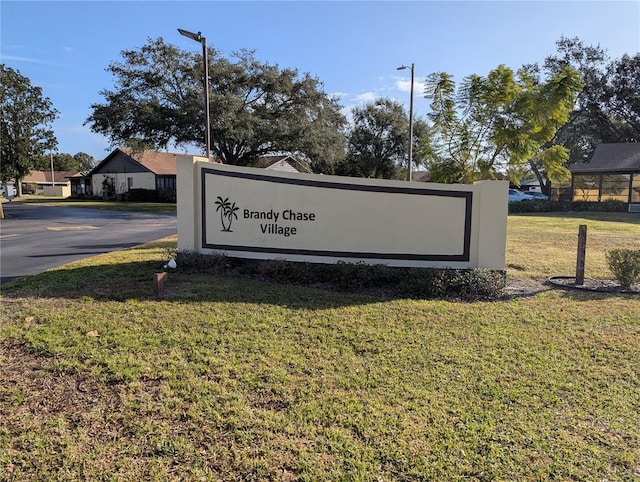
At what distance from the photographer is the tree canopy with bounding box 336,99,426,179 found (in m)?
42.2

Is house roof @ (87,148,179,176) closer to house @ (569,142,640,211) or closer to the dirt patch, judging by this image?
house @ (569,142,640,211)

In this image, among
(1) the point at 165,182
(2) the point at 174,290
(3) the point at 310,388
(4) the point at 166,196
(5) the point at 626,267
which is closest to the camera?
(3) the point at 310,388

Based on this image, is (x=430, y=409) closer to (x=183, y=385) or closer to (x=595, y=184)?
(x=183, y=385)

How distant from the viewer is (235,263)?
737 centimetres

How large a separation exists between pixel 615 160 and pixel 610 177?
4.97 ft

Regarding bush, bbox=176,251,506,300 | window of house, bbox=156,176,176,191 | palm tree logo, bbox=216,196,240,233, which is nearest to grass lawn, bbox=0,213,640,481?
bush, bbox=176,251,506,300

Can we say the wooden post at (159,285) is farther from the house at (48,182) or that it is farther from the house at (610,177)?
the house at (48,182)

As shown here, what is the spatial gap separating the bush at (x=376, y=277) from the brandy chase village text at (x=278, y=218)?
Result: 1.61ft

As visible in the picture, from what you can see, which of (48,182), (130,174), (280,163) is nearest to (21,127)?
(130,174)

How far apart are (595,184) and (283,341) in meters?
31.8

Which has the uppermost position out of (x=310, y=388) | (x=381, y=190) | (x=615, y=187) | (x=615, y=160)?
(x=615, y=160)

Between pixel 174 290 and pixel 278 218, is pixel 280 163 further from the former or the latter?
pixel 174 290

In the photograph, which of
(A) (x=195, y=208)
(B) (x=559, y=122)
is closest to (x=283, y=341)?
(A) (x=195, y=208)

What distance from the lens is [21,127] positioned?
4659 cm
